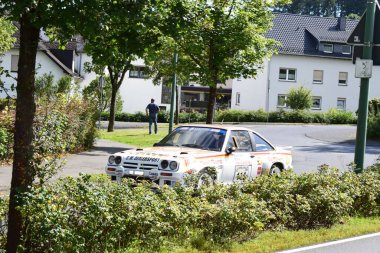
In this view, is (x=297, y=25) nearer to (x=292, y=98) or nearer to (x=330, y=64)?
(x=330, y=64)

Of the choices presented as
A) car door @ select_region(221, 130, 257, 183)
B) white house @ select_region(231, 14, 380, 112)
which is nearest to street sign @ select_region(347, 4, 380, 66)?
car door @ select_region(221, 130, 257, 183)

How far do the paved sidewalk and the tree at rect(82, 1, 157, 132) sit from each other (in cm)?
606

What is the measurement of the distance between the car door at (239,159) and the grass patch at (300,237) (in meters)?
2.89

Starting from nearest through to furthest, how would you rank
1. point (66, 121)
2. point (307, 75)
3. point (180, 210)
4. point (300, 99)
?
point (180, 210) → point (66, 121) → point (300, 99) → point (307, 75)

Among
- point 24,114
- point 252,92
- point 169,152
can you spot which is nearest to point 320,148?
point 169,152

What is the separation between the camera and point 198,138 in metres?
12.8

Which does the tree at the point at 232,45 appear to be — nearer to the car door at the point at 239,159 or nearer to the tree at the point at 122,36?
the car door at the point at 239,159

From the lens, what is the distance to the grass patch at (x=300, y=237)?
7.86m

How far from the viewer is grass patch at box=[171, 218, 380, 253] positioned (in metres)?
7.86

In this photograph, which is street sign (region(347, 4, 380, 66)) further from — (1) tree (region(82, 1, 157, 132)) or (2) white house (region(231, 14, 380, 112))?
(2) white house (region(231, 14, 380, 112))

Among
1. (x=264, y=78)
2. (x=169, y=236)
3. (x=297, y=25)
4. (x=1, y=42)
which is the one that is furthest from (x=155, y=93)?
(x=169, y=236)

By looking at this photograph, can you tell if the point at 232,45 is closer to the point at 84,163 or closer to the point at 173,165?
the point at 84,163

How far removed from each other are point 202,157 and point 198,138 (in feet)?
3.82

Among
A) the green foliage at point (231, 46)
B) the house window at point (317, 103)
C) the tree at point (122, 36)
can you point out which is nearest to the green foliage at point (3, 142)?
the green foliage at point (231, 46)
